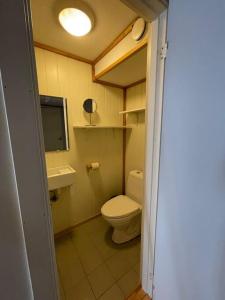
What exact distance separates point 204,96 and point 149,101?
34cm

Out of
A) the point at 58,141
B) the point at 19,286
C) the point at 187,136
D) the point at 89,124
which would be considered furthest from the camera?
the point at 89,124

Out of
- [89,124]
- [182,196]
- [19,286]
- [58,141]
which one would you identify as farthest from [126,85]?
[19,286]

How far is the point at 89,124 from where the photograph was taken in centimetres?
190

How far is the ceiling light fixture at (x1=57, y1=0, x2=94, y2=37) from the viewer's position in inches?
40.1

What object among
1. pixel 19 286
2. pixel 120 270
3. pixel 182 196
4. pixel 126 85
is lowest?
pixel 120 270

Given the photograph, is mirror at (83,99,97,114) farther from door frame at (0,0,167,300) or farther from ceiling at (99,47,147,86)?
door frame at (0,0,167,300)

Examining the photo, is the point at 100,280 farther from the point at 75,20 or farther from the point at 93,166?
the point at 75,20

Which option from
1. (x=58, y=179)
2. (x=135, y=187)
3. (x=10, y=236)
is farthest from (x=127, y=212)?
(x=10, y=236)

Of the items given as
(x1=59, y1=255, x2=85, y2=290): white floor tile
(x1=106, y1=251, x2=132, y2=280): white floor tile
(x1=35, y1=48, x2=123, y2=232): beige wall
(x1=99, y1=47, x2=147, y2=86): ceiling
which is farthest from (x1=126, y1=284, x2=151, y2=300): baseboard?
(x1=99, y1=47, x2=147, y2=86): ceiling

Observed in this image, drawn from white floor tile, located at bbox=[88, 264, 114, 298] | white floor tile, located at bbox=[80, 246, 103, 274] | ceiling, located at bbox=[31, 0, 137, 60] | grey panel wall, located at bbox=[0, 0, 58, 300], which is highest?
Answer: ceiling, located at bbox=[31, 0, 137, 60]

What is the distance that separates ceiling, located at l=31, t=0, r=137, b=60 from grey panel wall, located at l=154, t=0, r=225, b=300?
1.73 ft

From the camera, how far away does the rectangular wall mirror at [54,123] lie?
159 cm

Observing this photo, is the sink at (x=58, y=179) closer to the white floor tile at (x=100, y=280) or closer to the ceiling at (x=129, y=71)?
the white floor tile at (x=100, y=280)

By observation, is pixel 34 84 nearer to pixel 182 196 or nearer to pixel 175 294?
pixel 182 196
